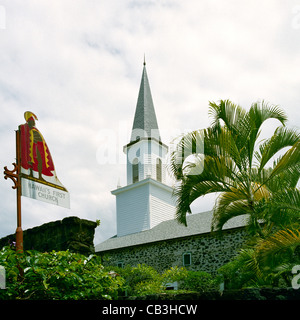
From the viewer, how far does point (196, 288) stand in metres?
17.9

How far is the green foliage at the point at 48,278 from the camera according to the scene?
17.5ft

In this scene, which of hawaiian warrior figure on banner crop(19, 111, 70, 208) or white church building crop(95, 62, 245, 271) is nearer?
hawaiian warrior figure on banner crop(19, 111, 70, 208)

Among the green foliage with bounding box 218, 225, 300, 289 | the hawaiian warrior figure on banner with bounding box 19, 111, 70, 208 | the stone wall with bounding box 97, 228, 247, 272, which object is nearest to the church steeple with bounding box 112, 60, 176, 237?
the stone wall with bounding box 97, 228, 247, 272

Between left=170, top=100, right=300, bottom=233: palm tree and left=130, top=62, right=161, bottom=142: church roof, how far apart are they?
77.8ft

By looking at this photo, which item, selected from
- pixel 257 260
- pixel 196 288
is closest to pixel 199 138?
pixel 257 260

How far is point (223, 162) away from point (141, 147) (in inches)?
952

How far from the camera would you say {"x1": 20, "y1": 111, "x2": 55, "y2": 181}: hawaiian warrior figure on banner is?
19.7ft

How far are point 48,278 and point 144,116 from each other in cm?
3005

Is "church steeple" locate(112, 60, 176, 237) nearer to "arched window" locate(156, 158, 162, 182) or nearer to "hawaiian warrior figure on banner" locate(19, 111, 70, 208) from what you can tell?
"arched window" locate(156, 158, 162, 182)

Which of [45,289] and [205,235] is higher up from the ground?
[205,235]

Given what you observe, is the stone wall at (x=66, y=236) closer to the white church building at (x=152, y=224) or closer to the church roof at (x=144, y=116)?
the white church building at (x=152, y=224)

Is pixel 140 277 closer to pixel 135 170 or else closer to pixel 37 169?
pixel 37 169

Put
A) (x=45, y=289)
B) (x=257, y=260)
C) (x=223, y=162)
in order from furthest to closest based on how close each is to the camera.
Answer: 1. (x=223, y=162)
2. (x=257, y=260)
3. (x=45, y=289)
